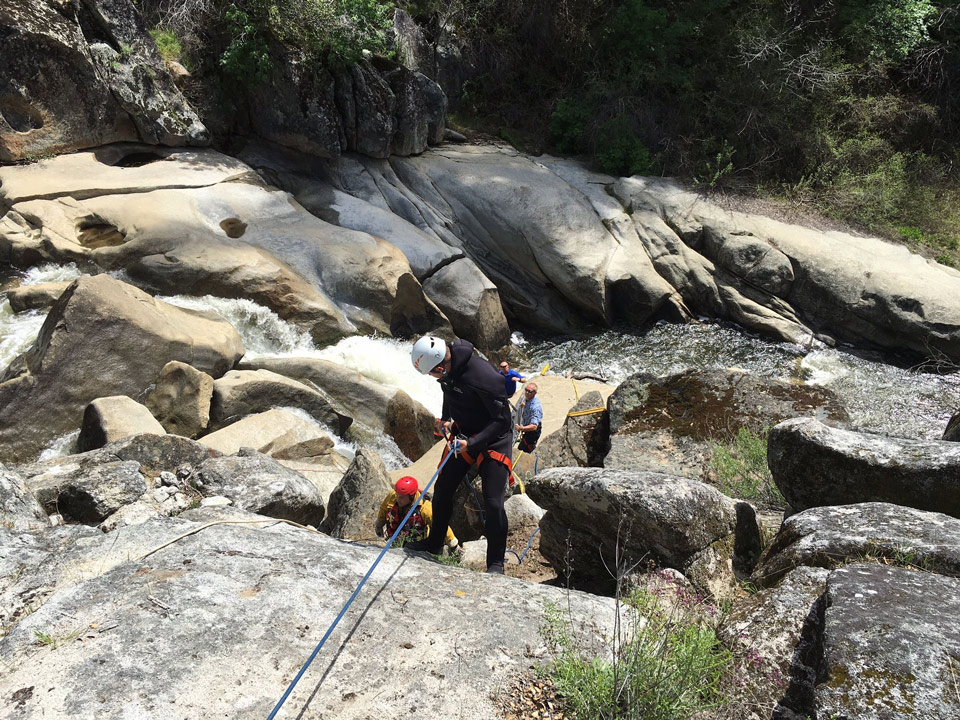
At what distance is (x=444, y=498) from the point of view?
5.26 metres

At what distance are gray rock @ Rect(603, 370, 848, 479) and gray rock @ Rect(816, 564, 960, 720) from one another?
159 inches

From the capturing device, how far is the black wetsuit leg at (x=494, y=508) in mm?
5062

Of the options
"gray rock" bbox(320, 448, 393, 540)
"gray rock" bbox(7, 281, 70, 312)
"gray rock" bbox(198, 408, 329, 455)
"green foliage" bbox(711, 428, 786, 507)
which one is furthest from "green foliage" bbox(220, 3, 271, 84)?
"green foliage" bbox(711, 428, 786, 507)

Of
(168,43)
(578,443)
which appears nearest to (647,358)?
(578,443)

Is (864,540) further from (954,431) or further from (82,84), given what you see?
(82,84)

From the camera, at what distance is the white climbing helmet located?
4.93 m

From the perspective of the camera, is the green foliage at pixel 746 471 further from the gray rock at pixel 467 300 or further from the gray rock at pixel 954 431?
the gray rock at pixel 467 300

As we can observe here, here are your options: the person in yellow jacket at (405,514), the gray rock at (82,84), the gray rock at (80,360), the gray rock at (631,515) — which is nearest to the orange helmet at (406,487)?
the person in yellow jacket at (405,514)

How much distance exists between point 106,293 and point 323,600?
20.9 ft

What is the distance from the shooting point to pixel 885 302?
12680mm

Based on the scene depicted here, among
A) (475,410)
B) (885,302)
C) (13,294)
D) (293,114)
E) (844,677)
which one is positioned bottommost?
(885,302)

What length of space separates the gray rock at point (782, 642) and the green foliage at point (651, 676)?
0.10m

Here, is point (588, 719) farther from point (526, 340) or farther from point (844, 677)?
point (526, 340)

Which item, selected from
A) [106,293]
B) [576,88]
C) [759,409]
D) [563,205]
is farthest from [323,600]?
[576,88]
